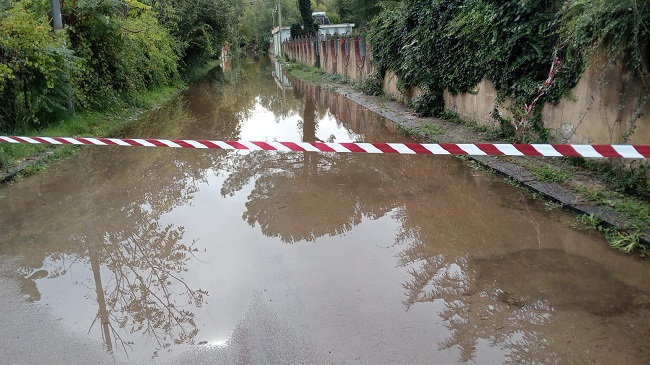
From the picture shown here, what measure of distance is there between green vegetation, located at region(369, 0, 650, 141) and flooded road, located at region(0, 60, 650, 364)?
6.20 feet

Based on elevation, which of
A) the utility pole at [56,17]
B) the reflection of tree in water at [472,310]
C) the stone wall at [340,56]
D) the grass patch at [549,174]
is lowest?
the reflection of tree in water at [472,310]

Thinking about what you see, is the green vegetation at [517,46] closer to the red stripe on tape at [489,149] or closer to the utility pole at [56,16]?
the red stripe on tape at [489,149]

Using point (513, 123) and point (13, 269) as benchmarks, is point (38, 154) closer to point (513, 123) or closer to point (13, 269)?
point (13, 269)

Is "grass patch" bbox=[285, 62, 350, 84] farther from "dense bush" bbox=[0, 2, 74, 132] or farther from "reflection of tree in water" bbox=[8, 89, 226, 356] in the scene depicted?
"reflection of tree in water" bbox=[8, 89, 226, 356]

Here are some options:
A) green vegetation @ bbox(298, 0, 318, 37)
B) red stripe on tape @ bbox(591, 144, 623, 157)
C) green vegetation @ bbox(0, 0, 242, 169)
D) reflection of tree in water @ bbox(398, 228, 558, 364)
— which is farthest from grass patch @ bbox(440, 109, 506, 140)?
green vegetation @ bbox(298, 0, 318, 37)

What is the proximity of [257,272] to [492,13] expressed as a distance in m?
7.03

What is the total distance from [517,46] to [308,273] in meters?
6.36

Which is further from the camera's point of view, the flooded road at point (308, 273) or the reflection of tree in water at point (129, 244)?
the reflection of tree in water at point (129, 244)

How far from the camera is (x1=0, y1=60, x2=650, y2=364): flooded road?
11.6 feet

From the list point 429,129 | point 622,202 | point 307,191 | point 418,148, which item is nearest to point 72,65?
point 307,191

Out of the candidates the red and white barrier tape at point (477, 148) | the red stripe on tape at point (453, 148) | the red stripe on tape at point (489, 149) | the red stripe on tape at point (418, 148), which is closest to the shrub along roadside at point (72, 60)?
the red and white barrier tape at point (477, 148)

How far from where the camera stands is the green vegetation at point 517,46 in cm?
609

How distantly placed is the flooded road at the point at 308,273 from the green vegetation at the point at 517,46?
1.89 metres

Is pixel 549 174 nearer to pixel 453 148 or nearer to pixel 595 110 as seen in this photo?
pixel 595 110
